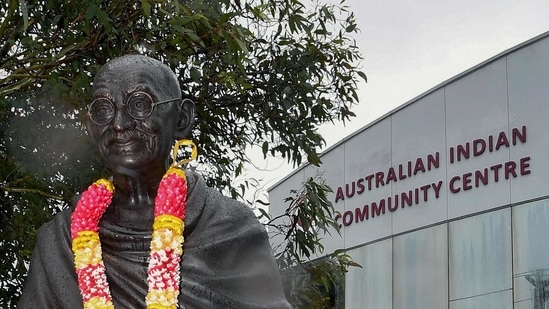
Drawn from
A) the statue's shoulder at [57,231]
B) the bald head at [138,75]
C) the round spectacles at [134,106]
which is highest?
the bald head at [138,75]

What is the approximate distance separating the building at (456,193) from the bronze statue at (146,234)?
1583 centimetres

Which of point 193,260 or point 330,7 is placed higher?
point 330,7

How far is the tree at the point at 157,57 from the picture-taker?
7.14 metres

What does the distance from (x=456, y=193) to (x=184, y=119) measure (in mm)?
17427

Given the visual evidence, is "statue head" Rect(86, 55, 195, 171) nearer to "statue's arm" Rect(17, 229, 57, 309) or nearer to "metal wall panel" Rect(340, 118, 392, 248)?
"statue's arm" Rect(17, 229, 57, 309)

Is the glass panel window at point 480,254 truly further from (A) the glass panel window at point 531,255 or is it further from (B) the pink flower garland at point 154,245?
(B) the pink flower garland at point 154,245

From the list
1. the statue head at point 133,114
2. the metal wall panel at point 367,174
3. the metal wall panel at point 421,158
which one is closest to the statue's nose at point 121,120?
the statue head at point 133,114

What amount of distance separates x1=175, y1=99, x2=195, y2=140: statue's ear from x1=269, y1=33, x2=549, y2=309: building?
51.8 ft

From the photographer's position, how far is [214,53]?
7.93 meters

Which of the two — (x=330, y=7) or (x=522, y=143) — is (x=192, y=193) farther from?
(x=522, y=143)

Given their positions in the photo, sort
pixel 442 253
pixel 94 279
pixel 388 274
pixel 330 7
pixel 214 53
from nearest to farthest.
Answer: pixel 94 279
pixel 214 53
pixel 330 7
pixel 442 253
pixel 388 274

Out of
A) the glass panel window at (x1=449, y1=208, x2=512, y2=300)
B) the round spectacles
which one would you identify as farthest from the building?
the round spectacles

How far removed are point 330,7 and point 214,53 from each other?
1477 mm

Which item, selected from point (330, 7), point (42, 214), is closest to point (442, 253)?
point (330, 7)
